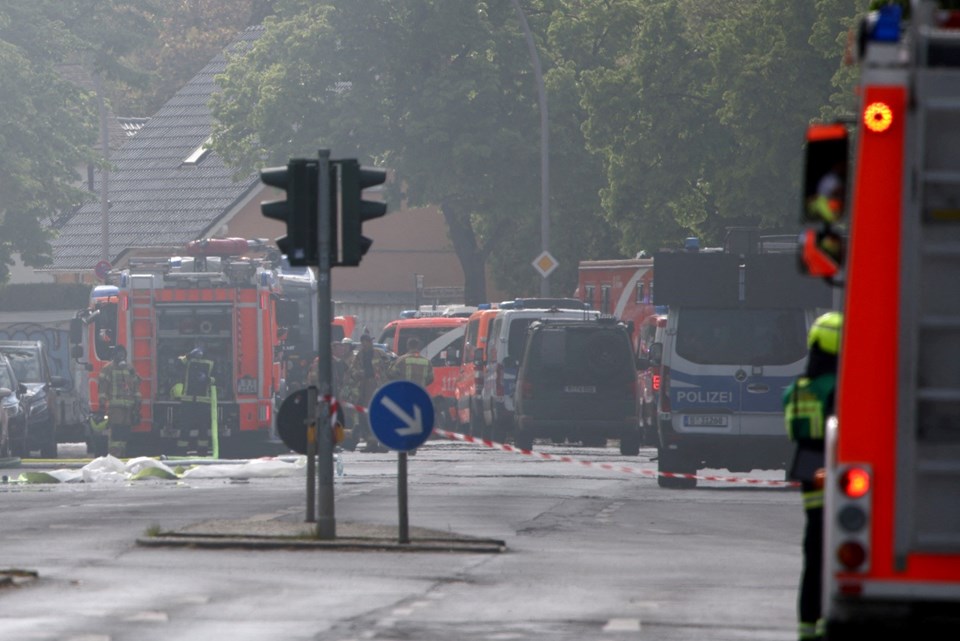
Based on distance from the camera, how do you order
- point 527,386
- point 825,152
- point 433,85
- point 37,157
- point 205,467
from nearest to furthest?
1. point 825,152
2. point 205,467
3. point 527,386
4. point 37,157
5. point 433,85

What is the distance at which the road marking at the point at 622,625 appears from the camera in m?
12.8

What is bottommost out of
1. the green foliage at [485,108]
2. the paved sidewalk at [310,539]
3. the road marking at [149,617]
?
the paved sidewalk at [310,539]

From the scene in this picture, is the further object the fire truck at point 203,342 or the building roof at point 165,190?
the building roof at point 165,190

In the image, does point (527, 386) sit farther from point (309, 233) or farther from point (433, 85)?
point (433, 85)

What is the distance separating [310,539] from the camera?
18156mm

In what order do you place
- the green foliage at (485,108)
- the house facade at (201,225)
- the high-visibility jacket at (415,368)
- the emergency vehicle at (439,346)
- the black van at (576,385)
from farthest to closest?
the house facade at (201,225) < the green foliage at (485,108) < the emergency vehicle at (439,346) < the high-visibility jacket at (415,368) < the black van at (576,385)

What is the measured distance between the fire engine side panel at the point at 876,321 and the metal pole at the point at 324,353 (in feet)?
32.4

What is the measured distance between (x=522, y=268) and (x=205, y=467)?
34093mm

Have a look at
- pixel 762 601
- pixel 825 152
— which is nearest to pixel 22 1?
pixel 762 601

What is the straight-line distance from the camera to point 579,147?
59.5m

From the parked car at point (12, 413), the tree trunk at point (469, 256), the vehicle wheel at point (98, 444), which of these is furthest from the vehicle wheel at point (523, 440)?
the tree trunk at point (469, 256)

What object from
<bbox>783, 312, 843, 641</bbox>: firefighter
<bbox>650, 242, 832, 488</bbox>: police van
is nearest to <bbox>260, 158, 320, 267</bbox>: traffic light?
<bbox>783, 312, 843, 641</bbox>: firefighter

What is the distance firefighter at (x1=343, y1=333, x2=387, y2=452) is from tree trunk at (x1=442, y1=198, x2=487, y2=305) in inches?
A: 980

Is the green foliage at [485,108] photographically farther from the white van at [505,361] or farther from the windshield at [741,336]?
the windshield at [741,336]
